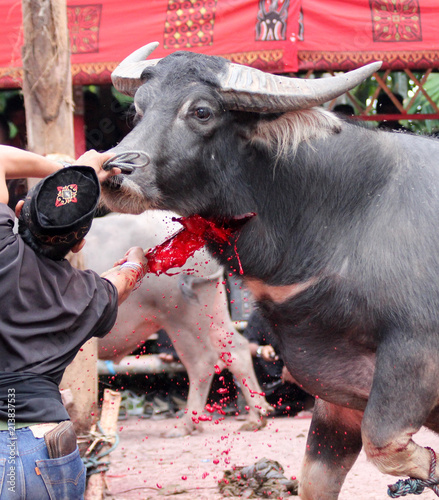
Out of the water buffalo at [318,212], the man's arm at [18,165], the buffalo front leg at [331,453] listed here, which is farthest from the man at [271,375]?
the man's arm at [18,165]

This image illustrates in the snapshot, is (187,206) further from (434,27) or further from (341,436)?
(434,27)

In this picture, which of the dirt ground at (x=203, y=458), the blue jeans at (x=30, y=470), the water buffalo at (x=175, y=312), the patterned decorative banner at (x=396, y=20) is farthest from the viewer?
the patterned decorative banner at (x=396, y=20)

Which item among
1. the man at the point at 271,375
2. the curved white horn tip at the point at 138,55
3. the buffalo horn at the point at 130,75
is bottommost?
the man at the point at 271,375

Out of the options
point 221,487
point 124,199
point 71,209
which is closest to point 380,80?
point 221,487

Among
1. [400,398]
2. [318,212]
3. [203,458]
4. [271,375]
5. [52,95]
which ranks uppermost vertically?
[52,95]

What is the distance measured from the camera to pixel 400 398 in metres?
2.45

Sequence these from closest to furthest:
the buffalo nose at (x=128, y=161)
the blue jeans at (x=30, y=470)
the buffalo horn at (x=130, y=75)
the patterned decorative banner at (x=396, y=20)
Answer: the blue jeans at (x=30, y=470) < the buffalo nose at (x=128, y=161) < the buffalo horn at (x=130, y=75) < the patterned decorative banner at (x=396, y=20)

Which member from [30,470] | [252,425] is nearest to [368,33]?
[252,425]

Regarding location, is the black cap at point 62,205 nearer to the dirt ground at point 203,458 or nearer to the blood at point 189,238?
the blood at point 189,238

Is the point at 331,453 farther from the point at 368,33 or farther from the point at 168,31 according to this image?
the point at 168,31

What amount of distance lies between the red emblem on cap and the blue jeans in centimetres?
68

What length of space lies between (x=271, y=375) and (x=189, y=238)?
3.92 metres

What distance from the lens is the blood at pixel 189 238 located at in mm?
2730

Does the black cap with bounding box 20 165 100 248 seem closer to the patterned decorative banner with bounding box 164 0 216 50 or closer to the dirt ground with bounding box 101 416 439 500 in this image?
the dirt ground with bounding box 101 416 439 500
